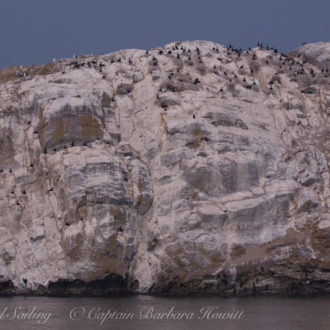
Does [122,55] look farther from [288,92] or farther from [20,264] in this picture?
[20,264]

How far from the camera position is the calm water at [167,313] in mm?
52531

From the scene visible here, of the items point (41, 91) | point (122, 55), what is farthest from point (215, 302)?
point (122, 55)

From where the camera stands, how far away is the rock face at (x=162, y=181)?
7975 cm

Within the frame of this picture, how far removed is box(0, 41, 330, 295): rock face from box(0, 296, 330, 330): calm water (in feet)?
24.5

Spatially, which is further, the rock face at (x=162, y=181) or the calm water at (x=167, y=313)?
the rock face at (x=162, y=181)

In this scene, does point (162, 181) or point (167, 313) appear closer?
point (167, 313)

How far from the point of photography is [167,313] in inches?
2341

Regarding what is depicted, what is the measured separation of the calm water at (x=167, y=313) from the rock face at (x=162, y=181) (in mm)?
7463

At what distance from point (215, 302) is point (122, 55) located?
55722 mm

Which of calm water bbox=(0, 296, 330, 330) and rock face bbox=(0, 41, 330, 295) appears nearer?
calm water bbox=(0, 296, 330, 330)

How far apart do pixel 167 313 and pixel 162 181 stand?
32.6 m

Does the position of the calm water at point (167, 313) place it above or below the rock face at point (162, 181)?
below

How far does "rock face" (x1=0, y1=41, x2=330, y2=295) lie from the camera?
262 ft

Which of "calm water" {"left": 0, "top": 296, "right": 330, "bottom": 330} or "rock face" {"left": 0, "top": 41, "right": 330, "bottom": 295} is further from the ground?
"rock face" {"left": 0, "top": 41, "right": 330, "bottom": 295}
